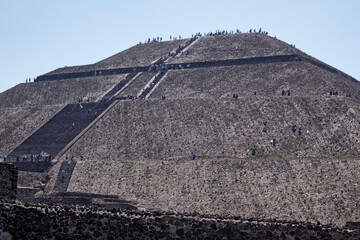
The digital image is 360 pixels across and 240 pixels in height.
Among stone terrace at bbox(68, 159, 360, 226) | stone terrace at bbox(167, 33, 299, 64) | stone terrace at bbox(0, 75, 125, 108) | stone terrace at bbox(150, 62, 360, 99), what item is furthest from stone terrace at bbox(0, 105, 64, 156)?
stone terrace at bbox(167, 33, 299, 64)

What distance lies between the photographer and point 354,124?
159 feet

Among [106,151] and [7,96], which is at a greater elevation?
[7,96]

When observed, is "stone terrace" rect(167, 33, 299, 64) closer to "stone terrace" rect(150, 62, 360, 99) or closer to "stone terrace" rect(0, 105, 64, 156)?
"stone terrace" rect(150, 62, 360, 99)

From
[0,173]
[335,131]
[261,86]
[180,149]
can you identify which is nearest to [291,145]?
[335,131]

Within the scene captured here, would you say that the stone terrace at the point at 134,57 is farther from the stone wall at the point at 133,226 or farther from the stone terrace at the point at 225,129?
the stone wall at the point at 133,226

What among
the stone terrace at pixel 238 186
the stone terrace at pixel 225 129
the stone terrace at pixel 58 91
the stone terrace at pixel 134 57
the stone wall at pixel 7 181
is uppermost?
the stone terrace at pixel 134 57

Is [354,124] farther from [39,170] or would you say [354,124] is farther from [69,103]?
[69,103]

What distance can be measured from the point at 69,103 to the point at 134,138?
576 inches

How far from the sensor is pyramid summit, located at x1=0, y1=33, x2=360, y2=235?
3881 cm

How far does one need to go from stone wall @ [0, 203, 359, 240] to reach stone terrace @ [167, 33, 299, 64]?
5245cm

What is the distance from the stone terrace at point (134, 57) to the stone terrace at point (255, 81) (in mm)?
6447

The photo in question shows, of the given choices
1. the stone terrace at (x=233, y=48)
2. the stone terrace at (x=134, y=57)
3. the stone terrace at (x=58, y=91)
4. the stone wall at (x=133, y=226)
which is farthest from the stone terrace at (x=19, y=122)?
the stone wall at (x=133, y=226)

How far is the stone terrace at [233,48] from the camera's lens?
7019cm

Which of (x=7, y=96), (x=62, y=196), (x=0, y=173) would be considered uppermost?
(x=7, y=96)
